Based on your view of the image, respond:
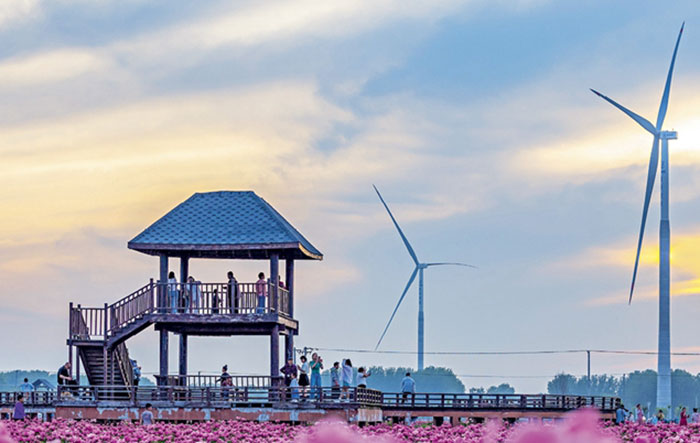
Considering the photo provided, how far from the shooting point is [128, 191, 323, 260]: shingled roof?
4631 centimetres

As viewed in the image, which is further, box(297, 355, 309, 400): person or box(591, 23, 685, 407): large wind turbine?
box(591, 23, 685, 407): large wind turbine

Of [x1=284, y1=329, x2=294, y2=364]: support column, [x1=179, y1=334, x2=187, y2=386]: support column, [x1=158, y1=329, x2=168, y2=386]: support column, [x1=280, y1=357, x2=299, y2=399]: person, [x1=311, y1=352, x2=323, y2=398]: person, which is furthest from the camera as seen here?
[x1=179, y1=334, x2=187, y2=386]: support column

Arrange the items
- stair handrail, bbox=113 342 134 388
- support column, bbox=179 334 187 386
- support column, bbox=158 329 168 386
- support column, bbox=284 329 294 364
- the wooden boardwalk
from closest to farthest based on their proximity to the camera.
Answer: the wooden boardwalk < support column, bbox=158 329 168 386 < stair handrail, bbox=113 342 134 388 < support column, bbox=284 329 294 364 < support column, bbox=179 334 187 386

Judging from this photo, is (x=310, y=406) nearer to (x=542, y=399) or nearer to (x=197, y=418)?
(x=197, y=418)

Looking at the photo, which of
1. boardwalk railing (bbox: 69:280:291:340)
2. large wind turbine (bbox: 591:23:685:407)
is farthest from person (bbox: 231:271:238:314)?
large wind turbine (bbox: 591:23:685:407)

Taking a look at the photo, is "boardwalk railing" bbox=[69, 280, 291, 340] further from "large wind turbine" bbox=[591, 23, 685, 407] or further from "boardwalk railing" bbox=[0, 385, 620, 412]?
"large wind turbine" bbox=[591, 23, 685, 407]

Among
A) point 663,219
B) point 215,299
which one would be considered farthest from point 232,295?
point 663,219

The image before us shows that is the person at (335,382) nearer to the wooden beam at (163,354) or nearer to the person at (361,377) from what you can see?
the person at (361,377)

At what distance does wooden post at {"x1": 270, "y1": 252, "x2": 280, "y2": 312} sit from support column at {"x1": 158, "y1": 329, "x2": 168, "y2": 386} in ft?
13.4

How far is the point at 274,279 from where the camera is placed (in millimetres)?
45625

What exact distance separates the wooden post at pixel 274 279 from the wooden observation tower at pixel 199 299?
0.03m

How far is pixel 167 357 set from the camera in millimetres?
47000

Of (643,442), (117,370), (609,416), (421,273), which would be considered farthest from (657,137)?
(643,442)

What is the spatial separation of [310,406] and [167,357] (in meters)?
7.51
